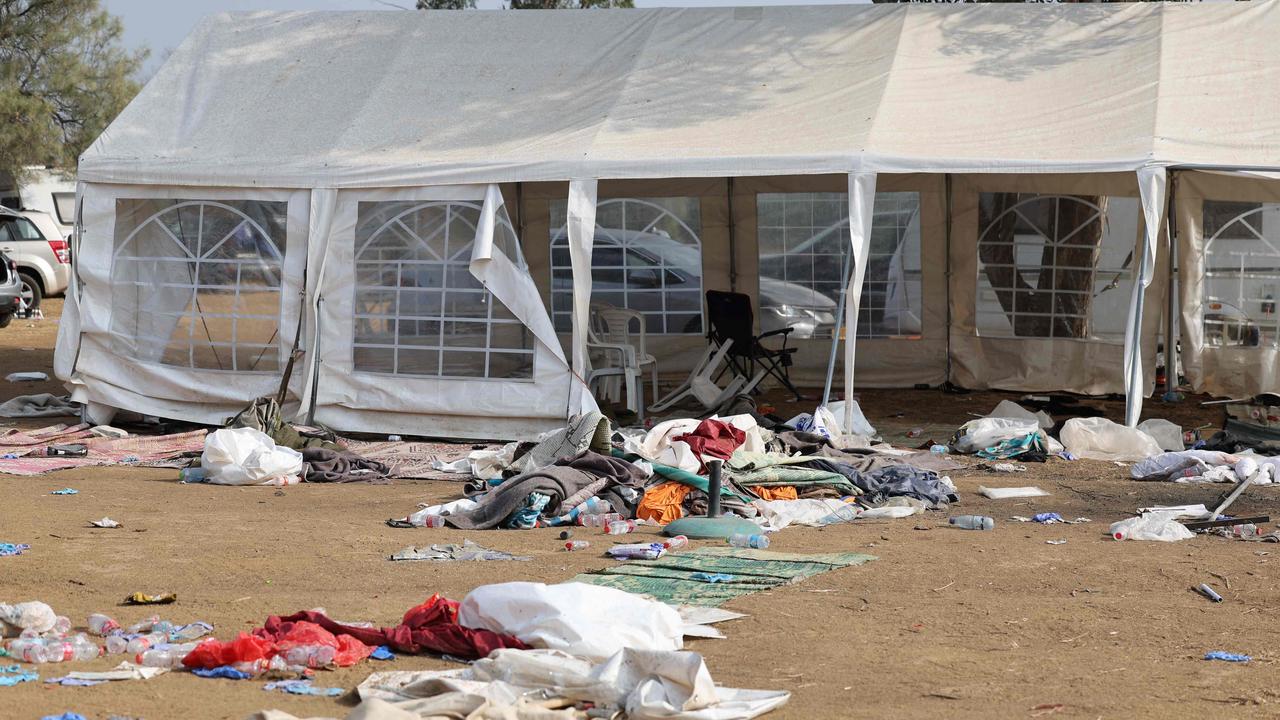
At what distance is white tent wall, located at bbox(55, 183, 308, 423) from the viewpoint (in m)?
9.67

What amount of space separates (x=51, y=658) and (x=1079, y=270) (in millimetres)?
8834

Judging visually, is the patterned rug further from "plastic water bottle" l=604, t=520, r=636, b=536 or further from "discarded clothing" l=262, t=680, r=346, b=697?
"discarded clothing" l=262, t=680, r=346, b=697

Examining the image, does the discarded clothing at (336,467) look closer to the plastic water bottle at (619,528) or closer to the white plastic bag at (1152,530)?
the plastic water bottle at (619,528)

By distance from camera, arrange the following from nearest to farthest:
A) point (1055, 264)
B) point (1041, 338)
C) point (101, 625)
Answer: point (101, 625)
point (1055, 264)
point (1041, 338)

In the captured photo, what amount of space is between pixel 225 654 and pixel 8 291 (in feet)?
44.8

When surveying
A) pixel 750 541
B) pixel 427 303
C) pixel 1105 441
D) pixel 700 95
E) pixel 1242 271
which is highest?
pixel 700 95

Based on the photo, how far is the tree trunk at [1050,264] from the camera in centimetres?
1124

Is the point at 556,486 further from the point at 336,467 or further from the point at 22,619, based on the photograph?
the point at 22,619

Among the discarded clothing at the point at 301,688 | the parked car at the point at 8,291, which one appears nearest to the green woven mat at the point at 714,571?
the discarded clothing at the point at 301,688

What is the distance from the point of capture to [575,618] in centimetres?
431

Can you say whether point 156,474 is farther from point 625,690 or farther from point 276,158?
point 625,690

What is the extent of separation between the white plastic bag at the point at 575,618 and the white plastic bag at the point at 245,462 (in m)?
3.91

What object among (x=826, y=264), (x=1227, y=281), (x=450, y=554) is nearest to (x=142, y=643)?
(x=450, y=554)

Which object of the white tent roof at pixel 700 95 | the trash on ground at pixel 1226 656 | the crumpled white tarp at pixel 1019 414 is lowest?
the trash on ground at pixel 1226 656
